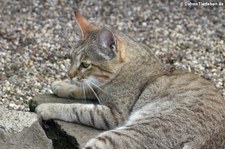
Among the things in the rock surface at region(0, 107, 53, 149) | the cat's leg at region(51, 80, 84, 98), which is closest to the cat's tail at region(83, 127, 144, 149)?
the rock surface at region(0, 107, 53, 149)

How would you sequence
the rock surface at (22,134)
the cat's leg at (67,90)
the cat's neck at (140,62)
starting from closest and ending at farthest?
the rock surface at (22,134) < the cat's neck at (140,62) < the cat's leg at (67,90)

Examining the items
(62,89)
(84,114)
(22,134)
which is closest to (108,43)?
(84,114)

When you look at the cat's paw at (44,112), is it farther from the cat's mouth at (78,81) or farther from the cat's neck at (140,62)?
the cat's neck at (140,62)

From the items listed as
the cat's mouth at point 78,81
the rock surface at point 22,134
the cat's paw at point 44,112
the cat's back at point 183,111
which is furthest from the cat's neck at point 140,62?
the rock surface at point 22,134

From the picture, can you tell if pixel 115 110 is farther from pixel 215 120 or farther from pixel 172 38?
pixel 172 38

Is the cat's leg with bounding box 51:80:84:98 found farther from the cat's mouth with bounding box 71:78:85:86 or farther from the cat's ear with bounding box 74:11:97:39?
the cat's ear with bounding box 74:11:97:39

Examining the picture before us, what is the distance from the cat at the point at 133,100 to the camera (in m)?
4.38

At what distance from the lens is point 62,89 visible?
5281 mm

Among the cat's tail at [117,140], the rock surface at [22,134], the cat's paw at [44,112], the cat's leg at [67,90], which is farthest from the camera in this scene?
the cat's leg at [67,90]

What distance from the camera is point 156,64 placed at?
16.9ft

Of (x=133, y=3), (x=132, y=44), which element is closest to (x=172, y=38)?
(x=133, y=3)

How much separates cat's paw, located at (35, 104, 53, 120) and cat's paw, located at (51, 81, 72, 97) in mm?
383

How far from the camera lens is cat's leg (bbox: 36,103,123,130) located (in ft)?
15.5

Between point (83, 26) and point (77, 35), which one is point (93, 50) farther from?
point (77, 35)
